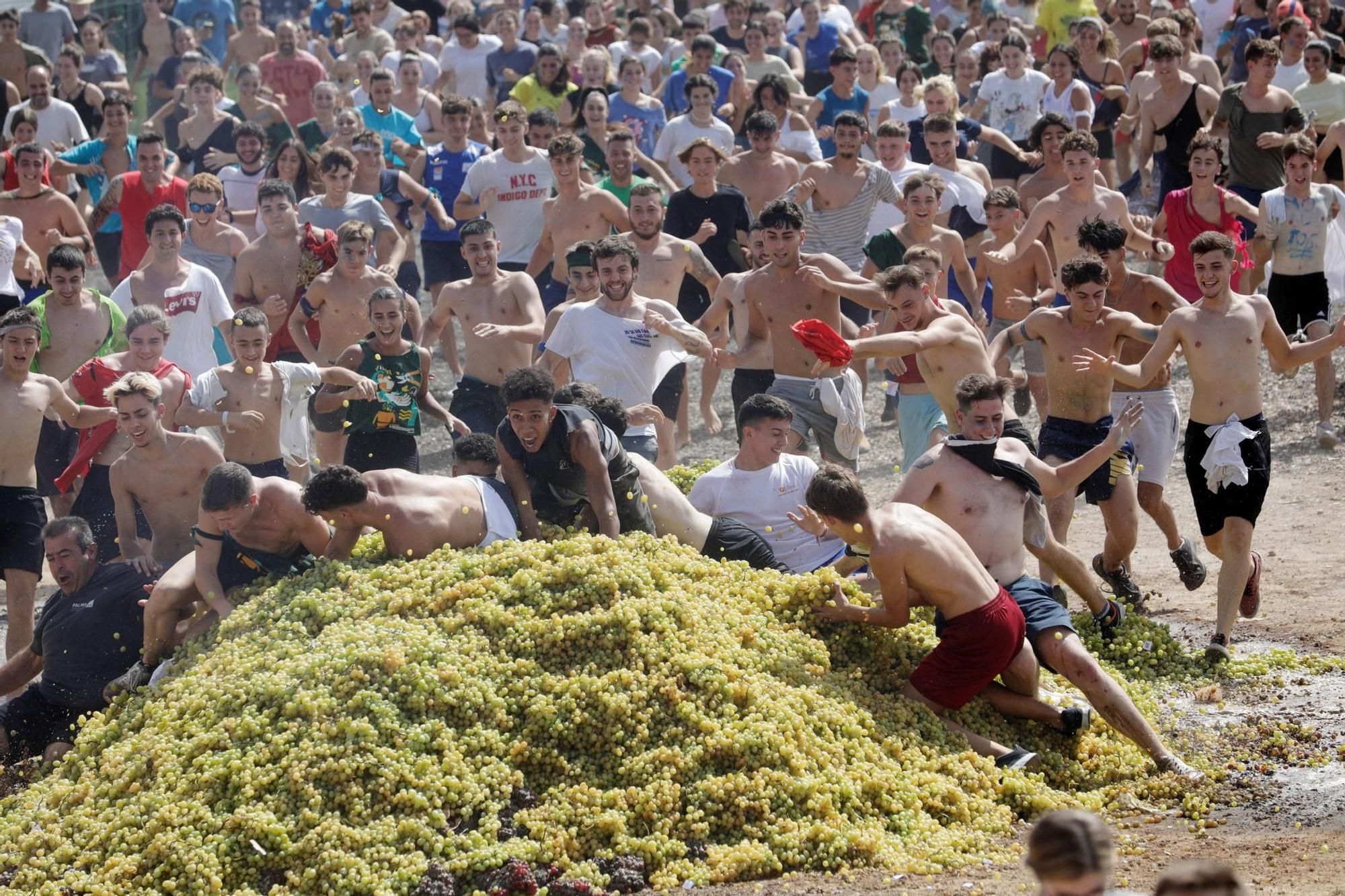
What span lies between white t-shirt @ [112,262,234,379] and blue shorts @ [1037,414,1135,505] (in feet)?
18.8

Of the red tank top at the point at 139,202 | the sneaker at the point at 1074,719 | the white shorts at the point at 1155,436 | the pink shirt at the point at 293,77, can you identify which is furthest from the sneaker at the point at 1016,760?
the pink shirt at the point at 293,77

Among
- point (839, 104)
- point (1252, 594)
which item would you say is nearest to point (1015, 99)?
point (839, 104)

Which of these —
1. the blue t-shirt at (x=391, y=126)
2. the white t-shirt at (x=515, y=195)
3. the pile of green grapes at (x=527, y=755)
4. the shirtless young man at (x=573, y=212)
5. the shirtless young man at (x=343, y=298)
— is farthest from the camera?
the blue t-shirt at (x=391, y=126)

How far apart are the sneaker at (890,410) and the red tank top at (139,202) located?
598cm

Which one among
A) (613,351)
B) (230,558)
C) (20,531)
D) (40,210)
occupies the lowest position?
(20,531)

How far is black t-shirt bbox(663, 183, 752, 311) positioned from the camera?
12477 mm

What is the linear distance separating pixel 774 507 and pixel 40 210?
23.3ft

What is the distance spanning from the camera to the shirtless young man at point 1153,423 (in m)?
9.45

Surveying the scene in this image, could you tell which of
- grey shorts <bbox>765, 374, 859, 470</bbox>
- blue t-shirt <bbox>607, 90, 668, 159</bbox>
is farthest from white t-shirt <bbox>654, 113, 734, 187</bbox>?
grey shorts <bbox>765, 374, 859, 470</bbox>

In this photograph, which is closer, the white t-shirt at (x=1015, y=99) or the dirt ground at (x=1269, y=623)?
the dirt ground at (x=1269, y=623)

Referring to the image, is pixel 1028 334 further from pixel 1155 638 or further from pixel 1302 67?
pixel 1302 67

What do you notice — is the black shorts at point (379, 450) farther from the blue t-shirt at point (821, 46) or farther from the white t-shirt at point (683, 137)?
the blue t-shirt at point (821, 46)

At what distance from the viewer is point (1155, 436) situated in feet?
31.0

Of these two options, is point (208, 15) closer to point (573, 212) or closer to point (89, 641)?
point (573, 212)
